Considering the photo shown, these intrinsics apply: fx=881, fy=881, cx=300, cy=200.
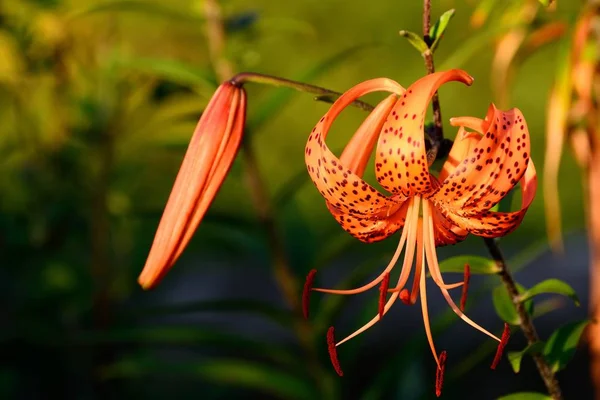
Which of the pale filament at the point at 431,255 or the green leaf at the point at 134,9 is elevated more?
the green leaf at the point at 134,9

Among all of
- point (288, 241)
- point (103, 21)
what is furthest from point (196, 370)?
point (103, 21)

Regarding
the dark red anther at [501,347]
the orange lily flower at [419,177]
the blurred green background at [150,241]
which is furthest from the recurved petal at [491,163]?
the blurred green background at [150,241]

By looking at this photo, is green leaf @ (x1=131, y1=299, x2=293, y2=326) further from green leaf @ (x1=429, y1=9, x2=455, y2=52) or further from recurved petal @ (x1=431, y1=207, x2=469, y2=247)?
green leaf @ (x1=429, y1=9, x2=455, y2=52)

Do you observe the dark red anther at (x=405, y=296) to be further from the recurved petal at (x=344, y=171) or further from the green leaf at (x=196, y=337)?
the green leaf at (x=196, y=337)

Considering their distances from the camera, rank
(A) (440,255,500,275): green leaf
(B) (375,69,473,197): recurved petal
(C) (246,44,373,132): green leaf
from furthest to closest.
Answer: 1. (C) (246,44,373,132): green leaf
2. (A) (440,255,500,275): green leaf
3. (B) (375,69,473,197): recurved petal

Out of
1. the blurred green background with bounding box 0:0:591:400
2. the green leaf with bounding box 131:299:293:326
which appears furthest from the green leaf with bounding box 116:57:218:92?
the green leaf with bounding box 131:299:293:326

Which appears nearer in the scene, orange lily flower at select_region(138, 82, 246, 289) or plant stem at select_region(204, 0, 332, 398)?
orange lily flower at select_region(138, 82, 246, 289)
